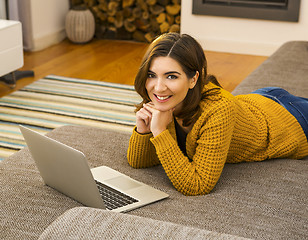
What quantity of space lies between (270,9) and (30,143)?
3.73m

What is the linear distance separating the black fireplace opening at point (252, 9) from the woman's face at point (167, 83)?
345cm

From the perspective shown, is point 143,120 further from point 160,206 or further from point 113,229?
point 113,229

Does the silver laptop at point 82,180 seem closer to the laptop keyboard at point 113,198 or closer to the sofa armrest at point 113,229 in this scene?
the laptop keyboard at point 113,198

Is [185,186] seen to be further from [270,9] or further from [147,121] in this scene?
[270,9]

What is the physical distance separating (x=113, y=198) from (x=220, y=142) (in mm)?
364

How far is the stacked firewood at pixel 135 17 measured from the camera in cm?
530

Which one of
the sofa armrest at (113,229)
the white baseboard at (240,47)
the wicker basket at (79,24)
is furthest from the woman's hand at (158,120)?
the wicker basket at (79,24)

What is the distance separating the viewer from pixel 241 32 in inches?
199

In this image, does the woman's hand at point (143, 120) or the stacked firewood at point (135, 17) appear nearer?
the woman's hand at point (143, 120)

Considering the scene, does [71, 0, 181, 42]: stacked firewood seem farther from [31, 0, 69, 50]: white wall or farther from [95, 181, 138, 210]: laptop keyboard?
[95, 181, 138, 210]: laptop keyboard

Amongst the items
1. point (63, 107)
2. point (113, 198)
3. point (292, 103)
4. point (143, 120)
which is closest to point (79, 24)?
point (63, 107)

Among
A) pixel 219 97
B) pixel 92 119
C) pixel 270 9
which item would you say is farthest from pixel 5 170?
pixel 270 9

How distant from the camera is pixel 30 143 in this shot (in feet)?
5.22

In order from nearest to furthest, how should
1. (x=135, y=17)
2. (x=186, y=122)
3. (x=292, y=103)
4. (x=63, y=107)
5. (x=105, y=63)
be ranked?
(x=186, y=122), (x=292, y=103), (x=63, y=107), (x=105, y=63), (x=135, y=17)
